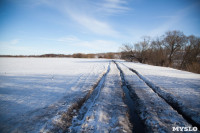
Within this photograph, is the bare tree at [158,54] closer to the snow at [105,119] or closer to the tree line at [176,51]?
the tree line at [176,51]

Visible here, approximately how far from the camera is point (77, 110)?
2.55 metres

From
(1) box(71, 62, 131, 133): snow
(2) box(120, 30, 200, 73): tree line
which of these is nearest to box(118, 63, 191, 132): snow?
(1) box(71, 62, 131, 133): snow

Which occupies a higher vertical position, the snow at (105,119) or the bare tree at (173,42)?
the bare tree at (173,42)

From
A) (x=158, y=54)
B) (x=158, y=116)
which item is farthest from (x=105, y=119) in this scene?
(x=158, y=54)

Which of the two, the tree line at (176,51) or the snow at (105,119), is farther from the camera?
the tree line at (176,51)

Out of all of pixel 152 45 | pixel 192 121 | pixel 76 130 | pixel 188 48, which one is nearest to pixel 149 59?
pixel 152 45

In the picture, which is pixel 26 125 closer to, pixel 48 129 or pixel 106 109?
pixel 48 129

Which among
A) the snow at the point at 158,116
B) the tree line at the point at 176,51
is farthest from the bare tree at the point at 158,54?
the snow at the point at 158,116

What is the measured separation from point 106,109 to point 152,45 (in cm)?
2879

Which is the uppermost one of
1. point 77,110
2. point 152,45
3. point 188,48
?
point 152,45

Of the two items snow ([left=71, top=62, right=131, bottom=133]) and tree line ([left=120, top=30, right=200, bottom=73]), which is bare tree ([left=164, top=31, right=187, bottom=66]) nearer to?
tree line ([left=120, top=30, right=200, bottom=73])

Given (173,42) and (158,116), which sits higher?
(173,42)

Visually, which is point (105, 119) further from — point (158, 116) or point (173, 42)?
point (173, 42)

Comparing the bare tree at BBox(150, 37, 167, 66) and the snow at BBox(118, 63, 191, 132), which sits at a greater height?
the bare tree at BBox(150, 37, 167, 66)
